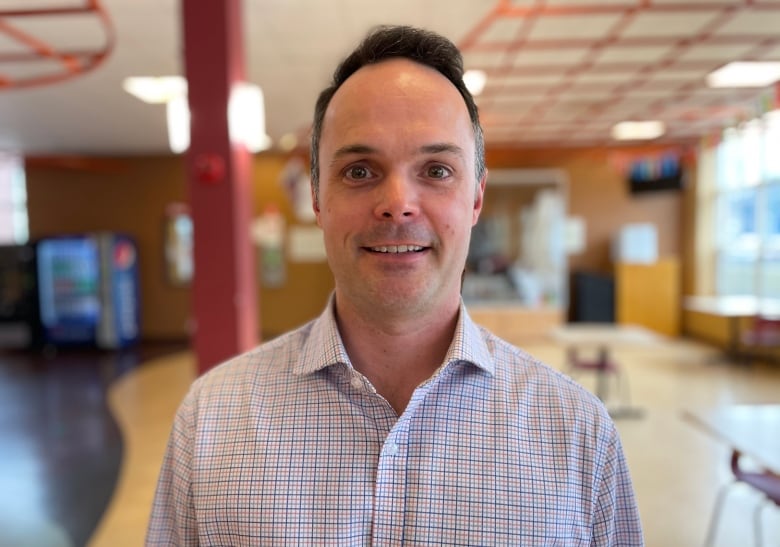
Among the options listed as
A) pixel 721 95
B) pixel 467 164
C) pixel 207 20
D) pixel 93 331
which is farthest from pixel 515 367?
pixel 93 331

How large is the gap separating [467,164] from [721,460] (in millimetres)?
4449

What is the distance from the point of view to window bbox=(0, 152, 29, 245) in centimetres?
1006

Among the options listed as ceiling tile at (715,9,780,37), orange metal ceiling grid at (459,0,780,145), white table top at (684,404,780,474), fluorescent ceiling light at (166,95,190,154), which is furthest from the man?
ceiling tile at (715,9,780,37)

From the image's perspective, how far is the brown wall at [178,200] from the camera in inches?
395

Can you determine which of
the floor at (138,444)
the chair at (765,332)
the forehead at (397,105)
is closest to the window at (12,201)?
the floor at (138,444)

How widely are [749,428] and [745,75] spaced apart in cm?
393

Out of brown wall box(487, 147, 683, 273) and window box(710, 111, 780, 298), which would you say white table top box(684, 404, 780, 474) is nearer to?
window box(710, 111, 780, 298)

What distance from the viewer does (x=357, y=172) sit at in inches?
37.9

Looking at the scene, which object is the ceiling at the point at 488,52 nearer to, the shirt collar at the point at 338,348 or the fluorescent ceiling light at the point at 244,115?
the fluorescent ceiling light at the point at 244,115

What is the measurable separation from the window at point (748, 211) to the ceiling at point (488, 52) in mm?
582

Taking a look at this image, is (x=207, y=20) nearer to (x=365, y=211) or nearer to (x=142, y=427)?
(x=365, y=211)

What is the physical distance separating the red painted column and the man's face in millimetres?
2249

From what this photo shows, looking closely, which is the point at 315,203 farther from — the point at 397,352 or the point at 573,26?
the point at 573,26

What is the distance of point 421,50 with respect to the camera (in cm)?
101
